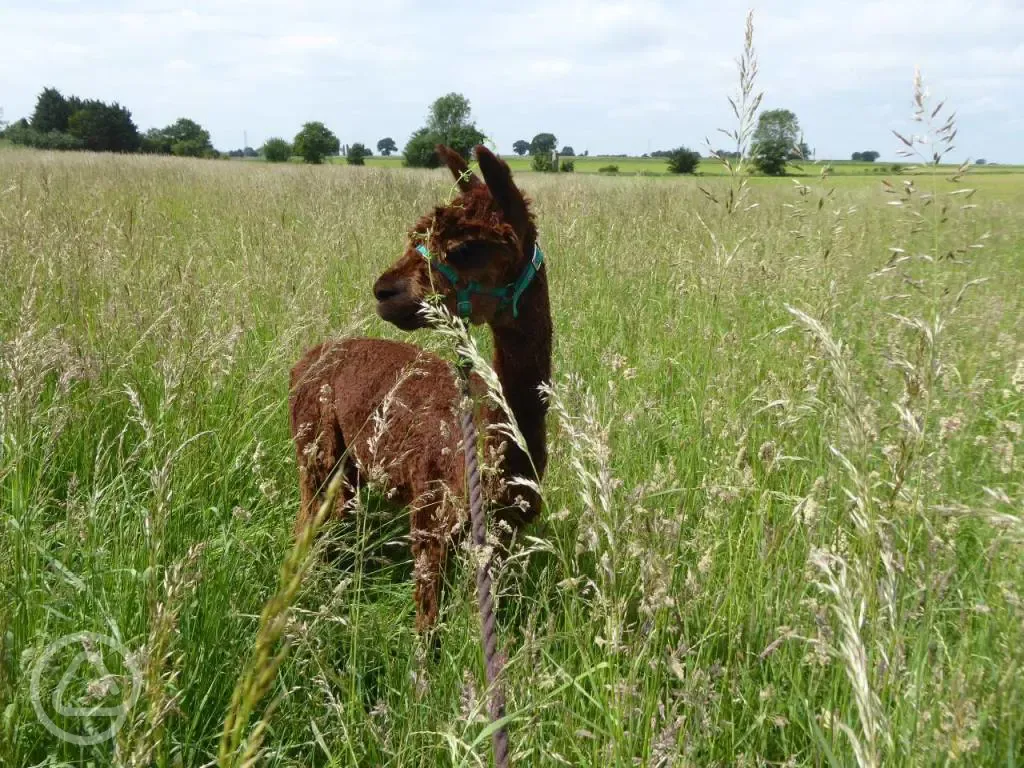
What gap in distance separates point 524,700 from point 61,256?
3.29 metres

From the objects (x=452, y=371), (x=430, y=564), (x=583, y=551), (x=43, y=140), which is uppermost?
(x=43, y=140)

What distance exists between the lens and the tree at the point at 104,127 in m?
53.5

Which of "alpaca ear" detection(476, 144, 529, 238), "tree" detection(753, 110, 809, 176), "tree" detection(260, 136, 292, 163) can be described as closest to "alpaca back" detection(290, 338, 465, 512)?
"alpaca ear" detection(476, 144, 529, 238)

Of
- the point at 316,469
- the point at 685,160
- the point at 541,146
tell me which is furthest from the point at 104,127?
the point at 316,469

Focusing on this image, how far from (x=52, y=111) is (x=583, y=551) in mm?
77429

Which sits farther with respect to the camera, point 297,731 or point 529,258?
point 529,258

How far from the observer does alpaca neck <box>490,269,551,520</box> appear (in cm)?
224

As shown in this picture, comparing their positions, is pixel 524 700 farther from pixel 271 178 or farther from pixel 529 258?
pixel 271 178

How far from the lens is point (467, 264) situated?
86.6 inches

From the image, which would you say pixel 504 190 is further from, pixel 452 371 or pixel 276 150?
pixel 276 150

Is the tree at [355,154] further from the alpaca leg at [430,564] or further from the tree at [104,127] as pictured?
the alpaca leg at [430,564]

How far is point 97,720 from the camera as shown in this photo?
1453mm

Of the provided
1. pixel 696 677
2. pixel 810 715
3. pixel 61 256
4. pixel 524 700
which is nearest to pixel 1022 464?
pixel 810 715

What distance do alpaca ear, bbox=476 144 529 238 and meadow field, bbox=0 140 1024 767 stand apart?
57 centimetres
